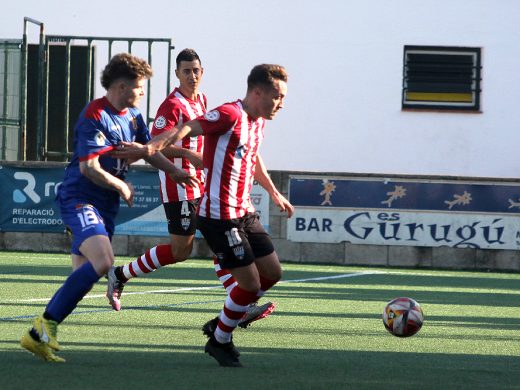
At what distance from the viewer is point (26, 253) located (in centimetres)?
1908

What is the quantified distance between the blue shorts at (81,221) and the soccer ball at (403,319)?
2163 mm

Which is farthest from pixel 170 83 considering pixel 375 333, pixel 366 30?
pixel 375 333

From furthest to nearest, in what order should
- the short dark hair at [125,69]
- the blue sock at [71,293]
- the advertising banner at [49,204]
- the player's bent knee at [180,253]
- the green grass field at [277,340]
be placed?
the advertising banner at [49,204] → the player's bent knee at [180,253] → the short dark hair at [125,69] → the blue sock at [71,293] → the green grass field at [277,340]

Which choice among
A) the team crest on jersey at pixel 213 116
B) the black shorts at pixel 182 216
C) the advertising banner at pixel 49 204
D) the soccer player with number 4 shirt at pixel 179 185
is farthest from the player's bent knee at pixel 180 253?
the advertising banner at pixel 49 204

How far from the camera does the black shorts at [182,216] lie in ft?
33.7

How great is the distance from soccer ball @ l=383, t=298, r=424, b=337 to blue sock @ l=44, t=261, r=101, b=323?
2.32 meters

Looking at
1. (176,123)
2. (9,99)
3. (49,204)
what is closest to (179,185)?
(176,123)

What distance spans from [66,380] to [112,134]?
5.32 feet

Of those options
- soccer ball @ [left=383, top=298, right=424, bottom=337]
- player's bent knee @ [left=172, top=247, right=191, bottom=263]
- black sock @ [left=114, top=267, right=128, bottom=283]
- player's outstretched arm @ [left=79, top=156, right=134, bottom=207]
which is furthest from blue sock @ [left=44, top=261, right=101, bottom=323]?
player's bent knee @ [left=172, top=247, right=191, bottom=263]

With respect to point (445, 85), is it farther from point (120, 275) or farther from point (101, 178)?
point (101, 178)

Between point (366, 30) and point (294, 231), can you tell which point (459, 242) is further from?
point (366, 30)

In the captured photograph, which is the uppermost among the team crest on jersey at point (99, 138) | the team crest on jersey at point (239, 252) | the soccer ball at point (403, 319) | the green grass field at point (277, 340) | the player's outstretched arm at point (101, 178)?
the team crest on jersey at point (99, 138)

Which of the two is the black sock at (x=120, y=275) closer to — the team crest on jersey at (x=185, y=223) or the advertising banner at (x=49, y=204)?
the team crest on jersey at (x=185, y=223)

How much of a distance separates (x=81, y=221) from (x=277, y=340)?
1.82 m
